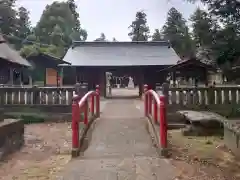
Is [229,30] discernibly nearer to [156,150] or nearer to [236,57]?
[236,57]

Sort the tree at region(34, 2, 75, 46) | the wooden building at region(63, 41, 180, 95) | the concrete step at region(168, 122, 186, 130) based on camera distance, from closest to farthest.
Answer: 1. the concrete step at region(168, 122, 186, 130)
2. the wooden building at region(63, 41, 180, 95)
3. the tree at region(34, 2, 75, 46)

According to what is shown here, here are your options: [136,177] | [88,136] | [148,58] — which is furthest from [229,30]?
[148,58]

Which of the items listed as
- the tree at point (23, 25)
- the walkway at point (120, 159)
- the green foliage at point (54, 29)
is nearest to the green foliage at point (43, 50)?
the green foliage at point (54, 29)

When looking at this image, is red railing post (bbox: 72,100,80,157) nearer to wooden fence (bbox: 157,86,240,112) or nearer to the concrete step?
the concrete step

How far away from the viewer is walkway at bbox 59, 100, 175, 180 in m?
4.81

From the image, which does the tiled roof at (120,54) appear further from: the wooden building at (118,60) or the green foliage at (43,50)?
the green foliage at (43,50)

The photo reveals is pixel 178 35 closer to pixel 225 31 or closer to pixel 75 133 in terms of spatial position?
pixel 225 31

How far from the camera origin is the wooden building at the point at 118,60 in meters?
21.0

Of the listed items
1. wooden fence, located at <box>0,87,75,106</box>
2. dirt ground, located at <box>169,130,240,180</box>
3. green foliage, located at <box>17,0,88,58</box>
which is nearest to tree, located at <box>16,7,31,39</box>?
green foliage, located at <box>17,0,88,58</box>

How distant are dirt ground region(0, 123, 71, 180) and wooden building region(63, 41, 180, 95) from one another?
36.8 ft

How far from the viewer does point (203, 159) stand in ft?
19.5

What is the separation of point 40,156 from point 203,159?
3481 mm

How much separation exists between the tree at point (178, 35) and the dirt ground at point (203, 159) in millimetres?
32036

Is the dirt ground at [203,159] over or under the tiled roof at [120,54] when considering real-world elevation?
under
